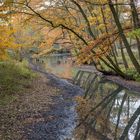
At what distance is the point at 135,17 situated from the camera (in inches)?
822

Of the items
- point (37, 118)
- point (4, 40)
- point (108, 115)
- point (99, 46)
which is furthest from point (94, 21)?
point (37, 118)

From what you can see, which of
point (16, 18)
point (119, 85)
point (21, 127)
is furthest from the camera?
point (119, 85)

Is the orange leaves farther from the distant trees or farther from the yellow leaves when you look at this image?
the yellow leaves

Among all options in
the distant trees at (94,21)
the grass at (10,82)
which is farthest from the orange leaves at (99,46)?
the grass at (10,82)

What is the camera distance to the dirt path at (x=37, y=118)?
1127 centimetres

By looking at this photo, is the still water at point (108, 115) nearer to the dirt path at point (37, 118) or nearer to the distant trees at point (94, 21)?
the dirt path at point (37, 118)

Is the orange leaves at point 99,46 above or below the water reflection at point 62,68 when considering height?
above

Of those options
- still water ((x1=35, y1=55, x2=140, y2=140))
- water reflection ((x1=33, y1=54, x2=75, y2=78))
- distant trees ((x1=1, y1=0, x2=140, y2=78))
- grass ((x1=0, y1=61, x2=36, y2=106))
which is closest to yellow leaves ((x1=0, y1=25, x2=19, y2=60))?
distant trees ((x1=1, y1=0, x2=140, y2=78))

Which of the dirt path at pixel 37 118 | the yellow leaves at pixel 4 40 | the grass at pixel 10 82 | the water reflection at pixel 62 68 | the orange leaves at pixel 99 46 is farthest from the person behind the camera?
the water reflection at pixel 62 68

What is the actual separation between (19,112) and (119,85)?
37.8 ft

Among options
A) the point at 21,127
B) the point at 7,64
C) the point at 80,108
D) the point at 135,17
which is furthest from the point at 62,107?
the point at 135,17

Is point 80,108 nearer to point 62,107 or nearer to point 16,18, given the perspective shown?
point 62,107

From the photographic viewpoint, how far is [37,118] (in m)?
13.4

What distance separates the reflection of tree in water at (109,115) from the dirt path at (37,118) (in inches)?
22.1
